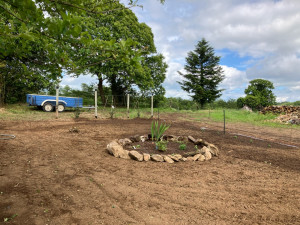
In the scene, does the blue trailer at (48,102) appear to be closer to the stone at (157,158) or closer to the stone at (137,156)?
the stone at (137,156)

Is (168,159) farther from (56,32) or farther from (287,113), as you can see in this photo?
(287,113)

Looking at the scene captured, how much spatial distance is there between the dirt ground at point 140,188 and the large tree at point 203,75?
20.7 m

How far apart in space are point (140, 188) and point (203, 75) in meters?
24.4

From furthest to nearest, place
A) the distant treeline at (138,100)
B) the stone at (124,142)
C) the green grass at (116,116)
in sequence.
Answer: the distant treeline at (138,100) < the green grass at (116,116) < the stone at (124,142)

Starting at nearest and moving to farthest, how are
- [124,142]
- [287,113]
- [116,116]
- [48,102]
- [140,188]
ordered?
1. [140,188]
2. [124,142]
3. [116,116]
4. [48,102]
5. [287,113]

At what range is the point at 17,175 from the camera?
3174mm

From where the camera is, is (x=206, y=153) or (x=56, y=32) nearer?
(x=56, y=32)

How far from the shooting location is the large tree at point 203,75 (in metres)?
25.0

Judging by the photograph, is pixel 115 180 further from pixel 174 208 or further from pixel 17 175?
pixel 17 175

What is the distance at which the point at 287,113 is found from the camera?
13945mm

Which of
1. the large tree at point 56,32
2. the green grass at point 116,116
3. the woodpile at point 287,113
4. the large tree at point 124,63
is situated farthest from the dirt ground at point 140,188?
the large tree at point 124,63

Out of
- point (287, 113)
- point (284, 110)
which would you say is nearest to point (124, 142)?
point (287, 113)

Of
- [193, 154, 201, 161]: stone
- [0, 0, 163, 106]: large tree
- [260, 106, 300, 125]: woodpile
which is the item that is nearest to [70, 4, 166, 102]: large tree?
[260, 106, 300, 125]: woodpile

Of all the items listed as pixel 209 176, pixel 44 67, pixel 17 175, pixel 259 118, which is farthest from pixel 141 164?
pixel 259 118
